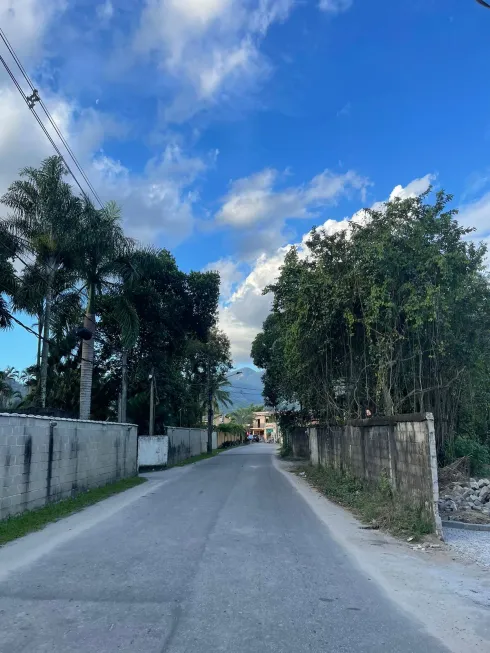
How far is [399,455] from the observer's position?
11.0m

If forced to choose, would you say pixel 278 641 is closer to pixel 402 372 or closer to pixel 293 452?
pixel 402 372

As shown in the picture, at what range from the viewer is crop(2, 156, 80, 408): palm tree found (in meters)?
20.3

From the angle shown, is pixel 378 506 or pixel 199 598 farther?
pixel 378 506

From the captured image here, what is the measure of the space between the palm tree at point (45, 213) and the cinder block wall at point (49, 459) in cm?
568

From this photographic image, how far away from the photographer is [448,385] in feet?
45.7

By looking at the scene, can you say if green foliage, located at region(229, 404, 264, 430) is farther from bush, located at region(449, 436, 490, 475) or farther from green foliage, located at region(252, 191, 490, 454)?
green foliage, located at region(252, 191, 490, 454)

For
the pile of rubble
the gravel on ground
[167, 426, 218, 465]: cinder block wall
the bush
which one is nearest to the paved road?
the gravel on ground

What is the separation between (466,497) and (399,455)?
8.58 feet

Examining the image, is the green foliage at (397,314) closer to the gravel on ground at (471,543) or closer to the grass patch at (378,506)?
the grass patch at (378,506)

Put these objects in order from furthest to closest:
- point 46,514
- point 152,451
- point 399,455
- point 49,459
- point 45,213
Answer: point 152,451 < point 45,213 < point 49,459 < point 399,455 < point 46,514

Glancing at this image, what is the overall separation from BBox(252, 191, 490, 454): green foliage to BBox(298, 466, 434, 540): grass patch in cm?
210

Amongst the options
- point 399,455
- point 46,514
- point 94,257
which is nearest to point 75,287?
point 94,257

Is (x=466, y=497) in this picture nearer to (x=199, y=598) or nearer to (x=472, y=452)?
(x=472, y=452)

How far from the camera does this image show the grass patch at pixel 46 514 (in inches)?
349
